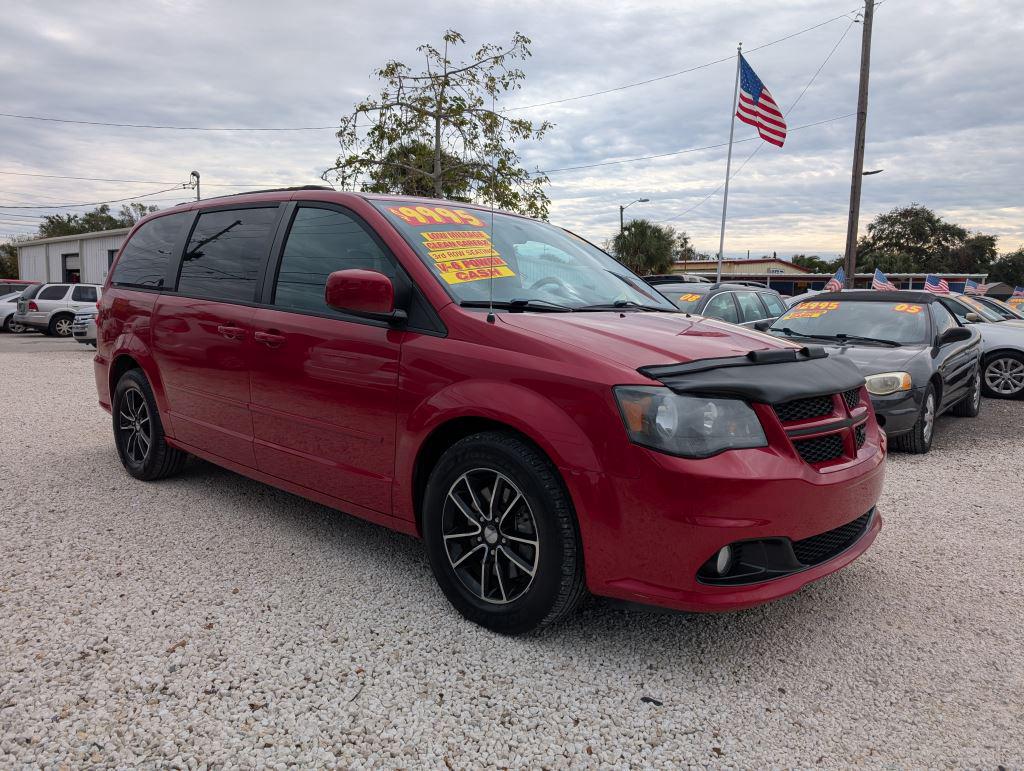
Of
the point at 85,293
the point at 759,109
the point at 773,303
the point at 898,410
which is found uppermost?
the point at 759,109

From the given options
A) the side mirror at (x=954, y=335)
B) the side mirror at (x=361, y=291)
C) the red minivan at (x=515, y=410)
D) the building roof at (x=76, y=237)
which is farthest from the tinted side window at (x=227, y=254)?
the building roof at (x=76, y=237)

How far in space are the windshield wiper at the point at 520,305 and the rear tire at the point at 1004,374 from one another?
9454 mm

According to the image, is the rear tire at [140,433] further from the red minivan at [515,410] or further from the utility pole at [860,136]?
the utility pole at [860,136]

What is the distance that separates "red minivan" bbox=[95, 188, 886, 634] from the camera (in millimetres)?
2365

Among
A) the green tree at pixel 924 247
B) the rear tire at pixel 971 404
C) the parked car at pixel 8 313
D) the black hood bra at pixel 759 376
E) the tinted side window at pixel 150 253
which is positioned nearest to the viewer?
the black hood bra at pixel 759 376

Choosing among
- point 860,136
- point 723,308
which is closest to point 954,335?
point 723,308

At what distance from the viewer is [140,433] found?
4.75 m

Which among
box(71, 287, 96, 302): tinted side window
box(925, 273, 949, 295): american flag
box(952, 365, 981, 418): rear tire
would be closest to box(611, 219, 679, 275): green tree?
box(925, 273, 949, 295): american flag

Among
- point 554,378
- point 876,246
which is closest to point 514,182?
point 554,378

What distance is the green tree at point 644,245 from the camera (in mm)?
44438

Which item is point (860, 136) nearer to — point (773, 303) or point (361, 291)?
point (773, 303)

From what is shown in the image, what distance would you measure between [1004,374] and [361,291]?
33.9ft

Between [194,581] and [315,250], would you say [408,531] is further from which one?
[315,250]

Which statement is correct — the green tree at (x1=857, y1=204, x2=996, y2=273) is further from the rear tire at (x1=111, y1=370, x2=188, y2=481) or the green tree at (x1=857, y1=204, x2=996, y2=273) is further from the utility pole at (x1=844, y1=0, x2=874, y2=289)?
the rear tire at (x1=111, y1=370, x2=188, y2=481)
